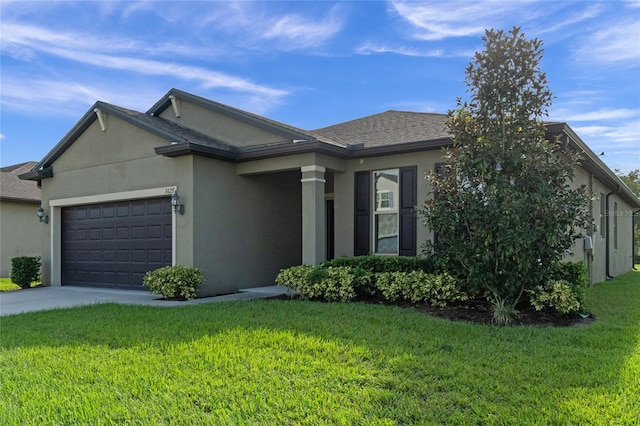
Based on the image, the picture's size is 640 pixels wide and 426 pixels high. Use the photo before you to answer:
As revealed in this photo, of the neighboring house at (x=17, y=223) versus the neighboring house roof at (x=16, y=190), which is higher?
the neighboring house roof at (x=16, y=190)

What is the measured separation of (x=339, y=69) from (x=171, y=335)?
9643 millimetres

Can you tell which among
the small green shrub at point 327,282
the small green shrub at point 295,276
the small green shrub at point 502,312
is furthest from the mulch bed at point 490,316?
the small green shrub at point 295,276

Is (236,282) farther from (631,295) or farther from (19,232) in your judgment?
(19,232)

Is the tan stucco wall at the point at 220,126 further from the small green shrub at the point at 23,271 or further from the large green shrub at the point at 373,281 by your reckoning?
the small green shrub at the point at 23,271

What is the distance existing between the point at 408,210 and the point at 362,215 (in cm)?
112

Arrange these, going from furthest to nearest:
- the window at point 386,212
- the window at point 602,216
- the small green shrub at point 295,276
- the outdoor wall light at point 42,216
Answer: the window at point 602,216 → the outdoor wall light at point 42,216 → the window at point 386,212 → the small green shrub at point 295,276

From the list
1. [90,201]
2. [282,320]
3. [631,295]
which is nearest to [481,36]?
[282,320]

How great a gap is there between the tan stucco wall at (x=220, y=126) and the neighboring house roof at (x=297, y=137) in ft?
0.41

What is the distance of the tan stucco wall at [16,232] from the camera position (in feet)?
56.1

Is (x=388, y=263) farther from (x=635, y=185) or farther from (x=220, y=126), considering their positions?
(x=635, y=185)

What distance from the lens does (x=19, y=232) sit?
17.5 metres

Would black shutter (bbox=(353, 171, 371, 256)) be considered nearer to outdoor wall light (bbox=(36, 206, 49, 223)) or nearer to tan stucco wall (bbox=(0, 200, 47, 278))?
outdoor wall light (bbox=(36, 206, 49, 223))

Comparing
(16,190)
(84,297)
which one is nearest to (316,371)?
(84,297)

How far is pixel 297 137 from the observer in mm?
10344
